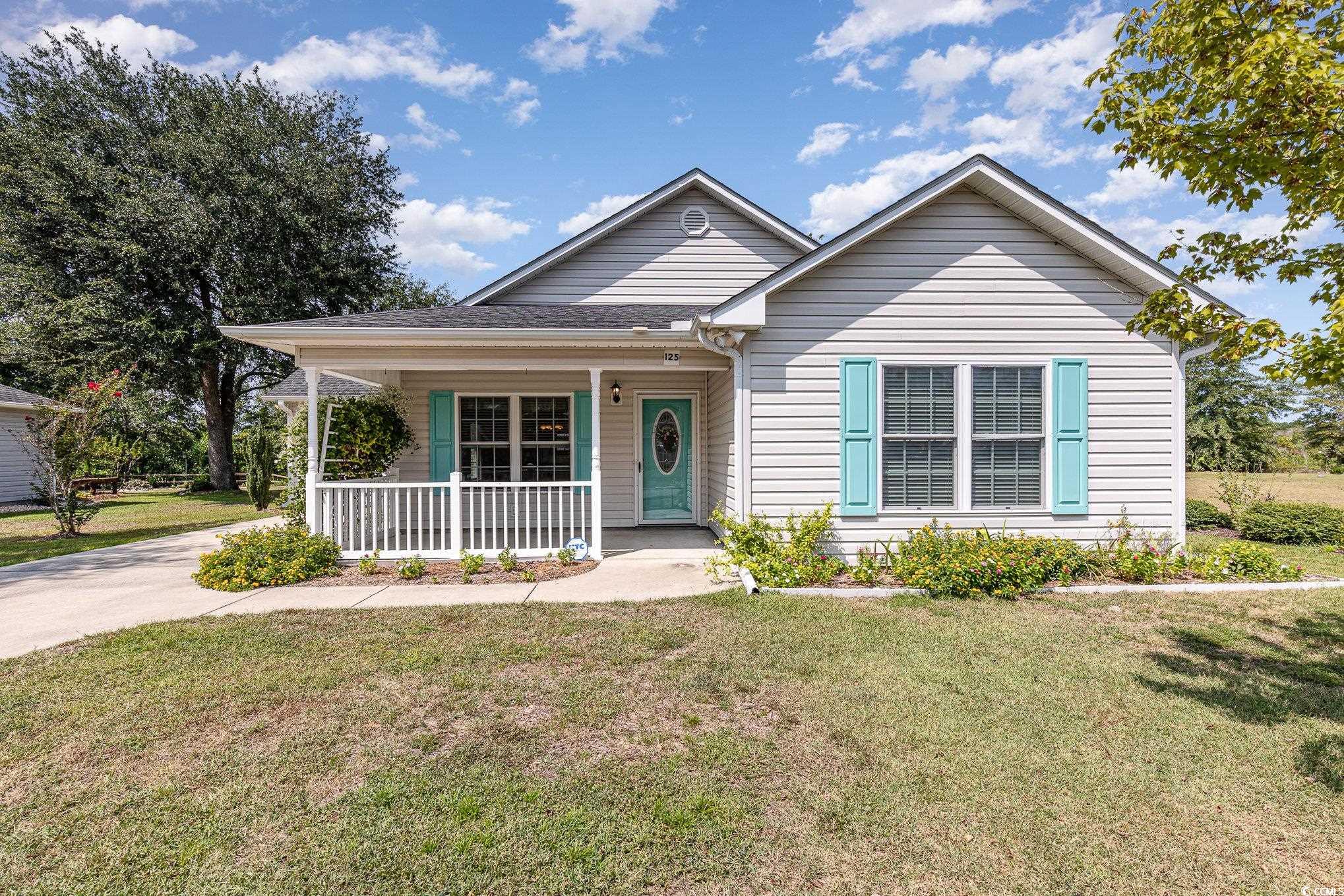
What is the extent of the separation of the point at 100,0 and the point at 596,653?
18147 millimetres

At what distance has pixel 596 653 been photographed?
13.6 ft

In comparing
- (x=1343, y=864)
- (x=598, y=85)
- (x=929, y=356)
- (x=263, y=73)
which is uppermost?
(x=263, y=73)

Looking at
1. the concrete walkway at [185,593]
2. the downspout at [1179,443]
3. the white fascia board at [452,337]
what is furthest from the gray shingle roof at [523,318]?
the downspout at [1179,443]

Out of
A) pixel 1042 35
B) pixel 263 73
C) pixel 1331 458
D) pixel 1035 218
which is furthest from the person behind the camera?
pixel 1331 458

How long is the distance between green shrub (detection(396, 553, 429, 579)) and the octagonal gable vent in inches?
266

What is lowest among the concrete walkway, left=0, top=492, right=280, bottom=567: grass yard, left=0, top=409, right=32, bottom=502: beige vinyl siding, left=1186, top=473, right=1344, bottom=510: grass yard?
left=0, top=492, right=280, bottom=567: grass yard

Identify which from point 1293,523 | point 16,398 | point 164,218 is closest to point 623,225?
point 1293,523

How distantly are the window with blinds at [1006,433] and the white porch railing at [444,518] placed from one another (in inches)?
176

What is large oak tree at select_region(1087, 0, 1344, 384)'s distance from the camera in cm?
266

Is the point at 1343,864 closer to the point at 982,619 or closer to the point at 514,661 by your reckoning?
the point at 982,619

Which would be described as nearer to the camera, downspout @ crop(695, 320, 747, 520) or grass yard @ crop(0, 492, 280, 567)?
downspout @ crop(695, 320, 747, 520)

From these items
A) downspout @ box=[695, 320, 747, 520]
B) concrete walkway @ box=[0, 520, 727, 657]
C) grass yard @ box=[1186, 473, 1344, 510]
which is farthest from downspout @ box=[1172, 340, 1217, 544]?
grass yard @ box=[1186, 473, 1344, 510]

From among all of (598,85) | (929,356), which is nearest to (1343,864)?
(929,356)

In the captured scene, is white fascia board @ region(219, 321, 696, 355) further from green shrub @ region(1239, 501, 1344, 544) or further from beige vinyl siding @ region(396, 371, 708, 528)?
green shrub @ region(1239, 501, 1344, 544)
